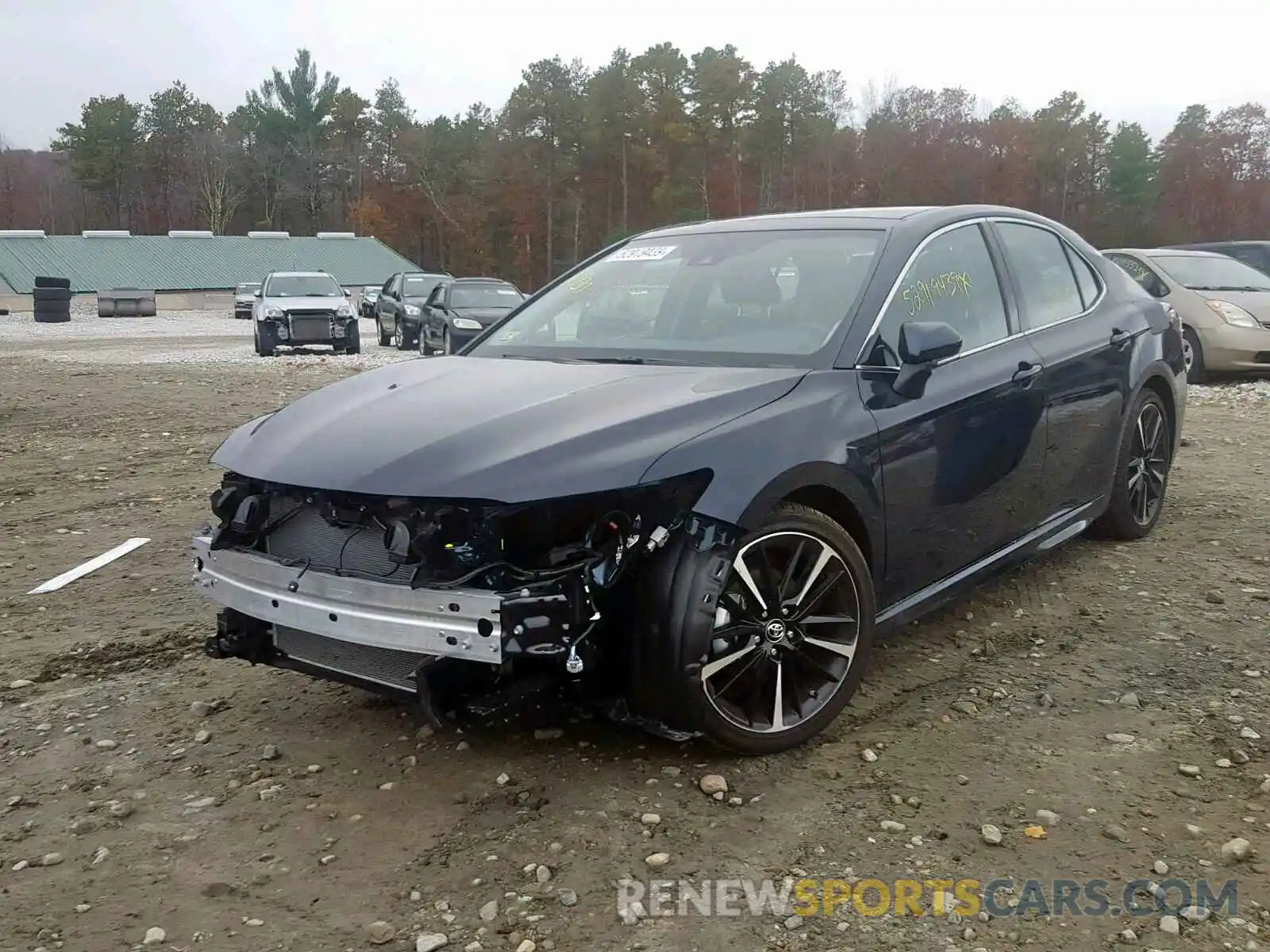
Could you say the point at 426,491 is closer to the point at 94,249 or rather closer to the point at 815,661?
the point at 815,661

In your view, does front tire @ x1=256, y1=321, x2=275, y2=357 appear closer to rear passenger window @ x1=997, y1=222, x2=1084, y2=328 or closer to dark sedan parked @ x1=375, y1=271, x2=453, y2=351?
dark sedan parked @ x1=375, y1=271, x2=453, y2=351

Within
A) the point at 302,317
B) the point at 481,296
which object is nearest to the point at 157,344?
the point at 302,317

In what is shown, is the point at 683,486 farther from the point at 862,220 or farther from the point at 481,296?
the point at 481,296

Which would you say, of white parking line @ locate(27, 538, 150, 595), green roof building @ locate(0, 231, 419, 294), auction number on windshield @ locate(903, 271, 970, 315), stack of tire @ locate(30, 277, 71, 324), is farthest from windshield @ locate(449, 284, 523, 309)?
green roof building @ locate(0, 231, 419, 294)

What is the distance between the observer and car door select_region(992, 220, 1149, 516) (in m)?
4.46

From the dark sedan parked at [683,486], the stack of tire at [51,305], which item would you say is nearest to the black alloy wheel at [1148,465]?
the dark sedan parked at [683,486]

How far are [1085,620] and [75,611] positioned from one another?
428cm

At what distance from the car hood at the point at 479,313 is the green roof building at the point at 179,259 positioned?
31300mm

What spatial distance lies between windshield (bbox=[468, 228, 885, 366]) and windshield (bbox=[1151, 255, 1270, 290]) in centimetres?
1055

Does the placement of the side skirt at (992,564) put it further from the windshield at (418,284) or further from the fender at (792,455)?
the windshield at (418,284)

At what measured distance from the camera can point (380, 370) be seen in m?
4.20

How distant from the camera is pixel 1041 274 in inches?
186

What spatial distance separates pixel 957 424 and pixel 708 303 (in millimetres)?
1004

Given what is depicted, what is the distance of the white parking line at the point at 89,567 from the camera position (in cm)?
522
